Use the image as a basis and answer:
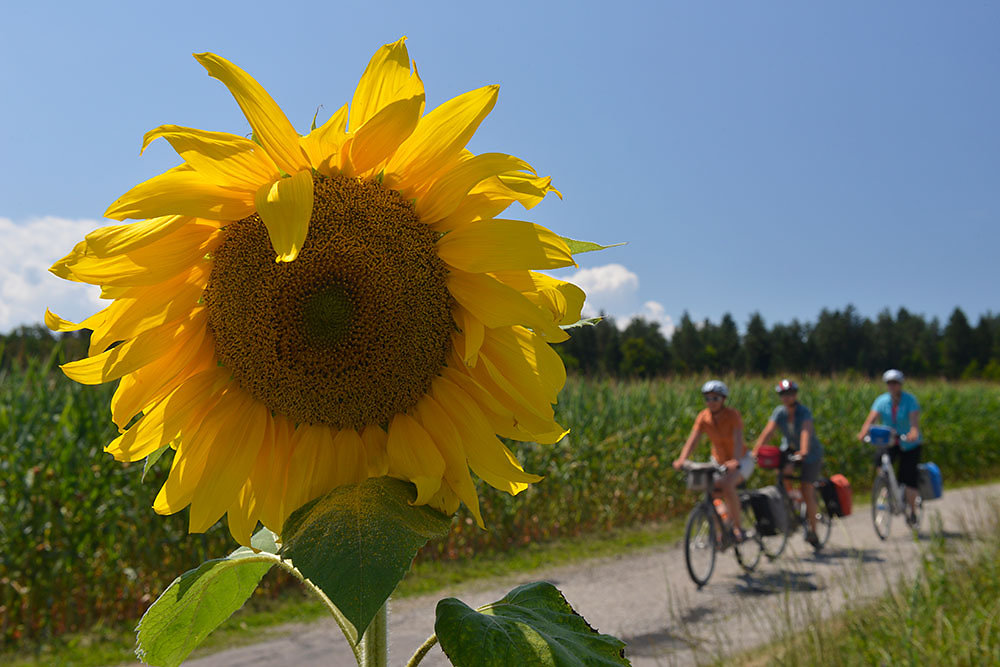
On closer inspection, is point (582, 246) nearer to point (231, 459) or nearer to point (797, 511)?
point (231, 459)

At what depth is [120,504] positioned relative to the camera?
7637 millimetres

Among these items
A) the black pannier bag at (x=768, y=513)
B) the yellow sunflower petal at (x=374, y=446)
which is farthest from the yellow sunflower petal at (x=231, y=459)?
the black pannier bag at (x=768, y=513)

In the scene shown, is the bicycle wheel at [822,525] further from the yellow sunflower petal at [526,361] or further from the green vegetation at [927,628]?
the yellow sunflower petal at [526,361]

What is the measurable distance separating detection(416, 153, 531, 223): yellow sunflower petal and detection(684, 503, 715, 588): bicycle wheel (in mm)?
8365

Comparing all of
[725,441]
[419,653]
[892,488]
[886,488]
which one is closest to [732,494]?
[725,441]

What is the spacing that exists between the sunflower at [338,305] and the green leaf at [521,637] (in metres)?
0.09

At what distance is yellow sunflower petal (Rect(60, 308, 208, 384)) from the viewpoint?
27.4 inches

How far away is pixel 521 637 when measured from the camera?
2.08 ft

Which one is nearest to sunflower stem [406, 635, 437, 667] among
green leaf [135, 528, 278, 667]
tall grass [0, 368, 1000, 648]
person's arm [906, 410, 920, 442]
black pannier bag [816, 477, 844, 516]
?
green leaf [135, 528, 278, 667]

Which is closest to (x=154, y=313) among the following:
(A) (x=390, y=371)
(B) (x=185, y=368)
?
(B) (x=185, y=368)

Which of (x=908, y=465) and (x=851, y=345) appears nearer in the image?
(x=908, y=465)

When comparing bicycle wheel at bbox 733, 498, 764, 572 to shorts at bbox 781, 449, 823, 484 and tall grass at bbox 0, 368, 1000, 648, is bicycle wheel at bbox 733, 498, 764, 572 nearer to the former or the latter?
shorts at bbox 781, 449, 823, 484

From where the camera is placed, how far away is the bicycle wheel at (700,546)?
8.61m

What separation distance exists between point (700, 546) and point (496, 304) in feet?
29.8
